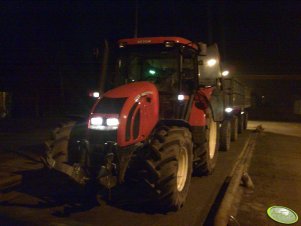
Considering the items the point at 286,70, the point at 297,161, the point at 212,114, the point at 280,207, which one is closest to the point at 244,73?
the point at 286,70

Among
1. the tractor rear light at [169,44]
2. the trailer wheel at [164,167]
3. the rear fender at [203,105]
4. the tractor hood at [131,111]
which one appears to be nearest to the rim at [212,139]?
the rear fender at [203,105]

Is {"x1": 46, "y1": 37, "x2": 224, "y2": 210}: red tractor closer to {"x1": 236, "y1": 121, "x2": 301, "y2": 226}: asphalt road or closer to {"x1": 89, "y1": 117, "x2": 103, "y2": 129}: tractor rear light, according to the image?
{"x1": 89, "y1": 117, "x2": 103, "y2": 129}: tractor rear light

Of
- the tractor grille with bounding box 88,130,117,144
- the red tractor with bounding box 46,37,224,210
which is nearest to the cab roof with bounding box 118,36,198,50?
the red tractor with bounding box 46,37,224,210

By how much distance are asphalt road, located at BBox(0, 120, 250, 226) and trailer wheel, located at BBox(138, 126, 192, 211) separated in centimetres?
27

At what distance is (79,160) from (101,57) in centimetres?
260

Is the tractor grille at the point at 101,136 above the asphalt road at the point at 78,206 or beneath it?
above

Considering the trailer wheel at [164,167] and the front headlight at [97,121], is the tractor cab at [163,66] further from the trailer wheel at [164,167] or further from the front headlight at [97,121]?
the front headlight at [97,121]

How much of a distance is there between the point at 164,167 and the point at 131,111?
3.32ft

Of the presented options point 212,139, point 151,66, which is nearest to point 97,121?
point 151,66

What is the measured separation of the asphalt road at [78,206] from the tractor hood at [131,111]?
3.62 ft

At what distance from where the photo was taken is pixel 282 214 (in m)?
6.44

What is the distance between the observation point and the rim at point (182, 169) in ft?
21.8

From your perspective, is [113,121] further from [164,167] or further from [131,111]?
[164,167]

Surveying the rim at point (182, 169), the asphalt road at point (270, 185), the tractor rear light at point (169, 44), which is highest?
the tractor rear light at point (169, 44)
